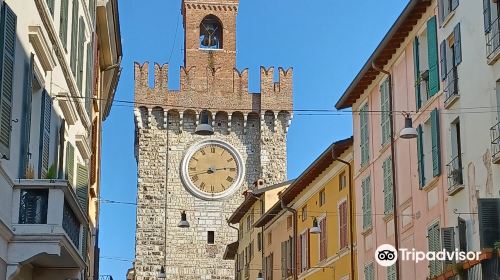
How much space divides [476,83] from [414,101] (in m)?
4.79

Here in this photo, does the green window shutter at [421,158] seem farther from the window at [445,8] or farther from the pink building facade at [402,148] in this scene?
the window at [445,8]

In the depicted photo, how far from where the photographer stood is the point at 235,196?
190 ft

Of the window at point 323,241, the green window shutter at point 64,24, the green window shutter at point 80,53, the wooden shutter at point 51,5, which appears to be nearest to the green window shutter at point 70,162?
the green window shutter at point 80,53

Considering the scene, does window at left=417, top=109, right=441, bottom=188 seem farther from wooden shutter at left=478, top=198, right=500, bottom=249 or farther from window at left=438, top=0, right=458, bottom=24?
wooden shutter at left=478, top=198, right=500, bottom=249

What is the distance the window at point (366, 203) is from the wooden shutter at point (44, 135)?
566 inches

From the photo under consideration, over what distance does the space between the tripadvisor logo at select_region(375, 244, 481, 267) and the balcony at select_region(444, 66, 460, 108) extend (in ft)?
10.5

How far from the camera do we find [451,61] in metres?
22.8

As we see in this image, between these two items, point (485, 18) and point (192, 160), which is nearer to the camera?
point (485, 18)

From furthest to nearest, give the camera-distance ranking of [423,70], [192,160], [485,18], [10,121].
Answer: [192,160]
[423,70]
[485,18]
[10,121]

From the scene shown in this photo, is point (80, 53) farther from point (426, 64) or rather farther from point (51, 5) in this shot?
point (426, 64)

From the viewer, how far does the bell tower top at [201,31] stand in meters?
60.9

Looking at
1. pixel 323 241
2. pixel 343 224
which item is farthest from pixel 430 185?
pixel 323 241

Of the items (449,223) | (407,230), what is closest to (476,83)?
(449,223)

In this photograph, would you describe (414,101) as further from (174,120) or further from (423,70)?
(174,120)
